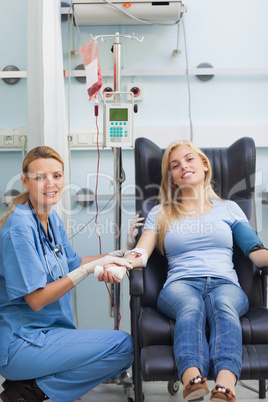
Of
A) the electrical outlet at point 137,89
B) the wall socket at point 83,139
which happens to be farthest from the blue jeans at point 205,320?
the electrical outlet at point 137,89

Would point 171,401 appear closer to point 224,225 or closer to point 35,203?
point 224,225

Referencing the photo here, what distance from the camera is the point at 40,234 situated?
66.9 inches

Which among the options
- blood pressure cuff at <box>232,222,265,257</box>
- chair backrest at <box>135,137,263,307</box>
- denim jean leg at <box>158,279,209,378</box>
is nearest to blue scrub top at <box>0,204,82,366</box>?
denim jean leg at <box>158,279,209,378</box>

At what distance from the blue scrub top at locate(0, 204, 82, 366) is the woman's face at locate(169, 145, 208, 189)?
0.66m

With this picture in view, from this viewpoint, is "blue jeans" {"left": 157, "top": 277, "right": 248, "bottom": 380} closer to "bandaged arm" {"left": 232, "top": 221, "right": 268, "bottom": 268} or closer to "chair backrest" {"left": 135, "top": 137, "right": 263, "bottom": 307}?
"bandaged arm" {"left": 232, "top": 221, "right": 268, "bottom": 268}

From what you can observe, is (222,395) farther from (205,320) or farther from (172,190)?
(172,190)

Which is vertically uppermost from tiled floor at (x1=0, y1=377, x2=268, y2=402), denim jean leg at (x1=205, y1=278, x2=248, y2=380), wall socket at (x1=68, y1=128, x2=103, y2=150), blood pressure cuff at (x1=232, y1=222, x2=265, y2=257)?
wall socket at (x1=68, y1=128, x2=103, y2=150)

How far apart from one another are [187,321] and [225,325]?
0.40 feet

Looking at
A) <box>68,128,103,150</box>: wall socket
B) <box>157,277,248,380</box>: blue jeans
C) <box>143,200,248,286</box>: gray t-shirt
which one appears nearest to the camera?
<box>157,277,248,380</box>: blue jeans

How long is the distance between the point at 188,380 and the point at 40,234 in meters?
0.72

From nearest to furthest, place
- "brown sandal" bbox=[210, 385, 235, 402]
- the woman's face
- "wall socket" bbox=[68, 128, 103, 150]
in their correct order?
"brown sandal" bbox=[210, 385, 235, 402] < the woman's face < "wall socket" bbox=[68, 128, 103, 150]

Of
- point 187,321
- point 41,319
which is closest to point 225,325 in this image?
point 187,321

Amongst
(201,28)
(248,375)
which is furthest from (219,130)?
(248,375)

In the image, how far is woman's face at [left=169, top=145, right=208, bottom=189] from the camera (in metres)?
2.02
